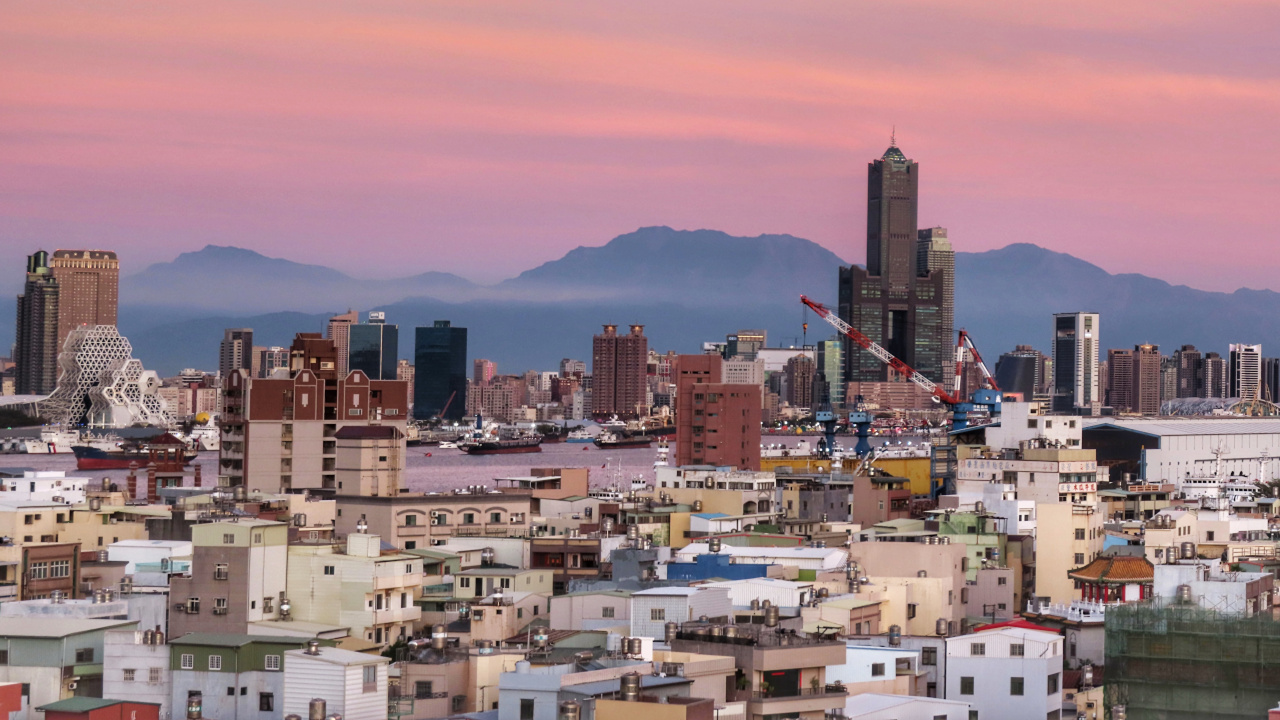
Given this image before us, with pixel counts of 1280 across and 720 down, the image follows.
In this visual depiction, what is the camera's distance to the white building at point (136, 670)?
25688 mm

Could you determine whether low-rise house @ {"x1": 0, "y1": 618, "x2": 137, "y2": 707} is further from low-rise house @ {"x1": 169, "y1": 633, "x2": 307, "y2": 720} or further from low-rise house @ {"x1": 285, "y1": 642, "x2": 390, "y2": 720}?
low-rise house @ {"x1": 285, "y1": 642, "x2": 390, "y2": 720}

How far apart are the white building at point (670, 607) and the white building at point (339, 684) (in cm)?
646

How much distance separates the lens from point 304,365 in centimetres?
7525

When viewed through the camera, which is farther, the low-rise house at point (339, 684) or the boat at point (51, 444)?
the boat at point (51, 444)

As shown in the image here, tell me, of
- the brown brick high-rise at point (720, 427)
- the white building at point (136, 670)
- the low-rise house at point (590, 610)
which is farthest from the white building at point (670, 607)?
the brown brick high-rise at point (720, 427)

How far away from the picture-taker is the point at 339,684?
24359 millimetres

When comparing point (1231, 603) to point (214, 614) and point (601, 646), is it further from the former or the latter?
point (214, 614)

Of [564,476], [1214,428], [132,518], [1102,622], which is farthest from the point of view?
[1214,428]

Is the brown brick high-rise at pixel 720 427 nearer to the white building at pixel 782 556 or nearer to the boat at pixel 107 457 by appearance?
the white building at pixel 782 556

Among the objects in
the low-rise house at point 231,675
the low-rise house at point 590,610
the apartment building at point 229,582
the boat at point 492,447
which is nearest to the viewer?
the low-rise house at point 231,675

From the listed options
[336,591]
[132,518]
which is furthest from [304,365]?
[336,591]

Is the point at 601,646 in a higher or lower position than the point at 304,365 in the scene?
lower

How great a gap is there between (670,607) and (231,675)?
7702mm

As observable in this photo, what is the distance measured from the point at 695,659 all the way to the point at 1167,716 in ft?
22.2
